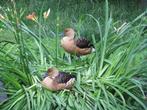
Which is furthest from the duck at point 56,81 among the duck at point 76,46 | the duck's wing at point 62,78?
the duck at point 76,46

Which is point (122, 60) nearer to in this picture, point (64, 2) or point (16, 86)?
point (16, 86)

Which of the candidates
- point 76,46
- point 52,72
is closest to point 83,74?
point 76,46

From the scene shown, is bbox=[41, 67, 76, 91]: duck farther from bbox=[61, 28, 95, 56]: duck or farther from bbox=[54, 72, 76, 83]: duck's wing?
bbox=[61, 28, 95, 56]: duck

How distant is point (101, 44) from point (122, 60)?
0.24 metres

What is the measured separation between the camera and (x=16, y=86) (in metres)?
4.62

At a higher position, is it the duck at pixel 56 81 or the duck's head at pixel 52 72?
the duck's head at pixel 52 72

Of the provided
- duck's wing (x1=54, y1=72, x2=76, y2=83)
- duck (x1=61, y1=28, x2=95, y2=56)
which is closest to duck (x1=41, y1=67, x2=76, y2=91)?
duck's wing (x1=54, y1=72, x2=76, y2=83)

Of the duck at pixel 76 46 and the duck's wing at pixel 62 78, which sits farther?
the duck at pixel 76 46

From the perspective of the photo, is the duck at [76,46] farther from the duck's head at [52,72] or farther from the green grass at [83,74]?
the duck's head at [52,72]

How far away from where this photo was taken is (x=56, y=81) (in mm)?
4461

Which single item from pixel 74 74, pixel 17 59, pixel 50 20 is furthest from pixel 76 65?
pixel 50 20

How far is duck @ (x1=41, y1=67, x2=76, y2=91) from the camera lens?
4449 millimetres

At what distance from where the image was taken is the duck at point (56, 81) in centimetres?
445

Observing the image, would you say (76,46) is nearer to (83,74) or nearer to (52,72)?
(83,74)
